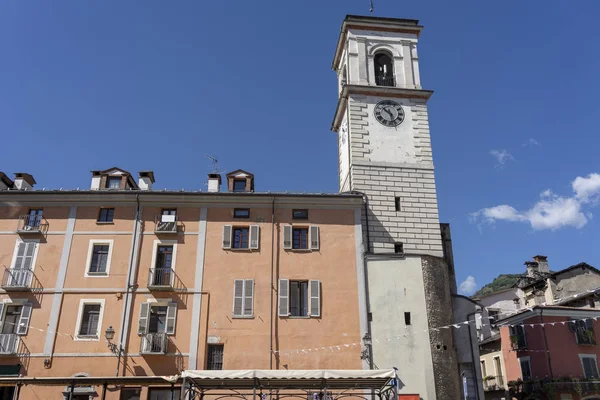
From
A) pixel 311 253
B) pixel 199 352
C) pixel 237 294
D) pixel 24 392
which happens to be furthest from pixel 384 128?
pixel 24 392

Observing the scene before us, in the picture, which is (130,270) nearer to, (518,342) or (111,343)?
(111,343)

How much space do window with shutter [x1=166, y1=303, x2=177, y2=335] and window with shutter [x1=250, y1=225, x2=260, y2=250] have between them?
4.72 metres

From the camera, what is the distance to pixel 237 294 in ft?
84.4

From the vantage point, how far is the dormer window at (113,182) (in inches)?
1121

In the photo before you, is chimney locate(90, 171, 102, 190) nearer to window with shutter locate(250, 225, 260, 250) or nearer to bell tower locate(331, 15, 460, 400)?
window with shutter locate(250, 225, 260, 250)

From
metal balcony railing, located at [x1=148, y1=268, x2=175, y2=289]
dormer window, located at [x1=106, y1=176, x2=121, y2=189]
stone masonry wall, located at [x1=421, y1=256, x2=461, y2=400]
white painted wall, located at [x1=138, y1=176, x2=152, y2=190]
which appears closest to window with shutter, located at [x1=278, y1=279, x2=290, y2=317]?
metal balcony railing, located at [x1=148, y1=268, x2=175, y2=289]

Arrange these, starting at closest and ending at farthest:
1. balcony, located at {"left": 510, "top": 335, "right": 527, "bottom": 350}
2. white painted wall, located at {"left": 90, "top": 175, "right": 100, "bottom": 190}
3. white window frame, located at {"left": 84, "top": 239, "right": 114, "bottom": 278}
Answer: white window frame, located at {"left": 84, "top": 239, "right": 114, "bottom": 278}, white painted wall, located at {"left": 90, "top": 175, "right": 100, "bottom": 190}, balcony, located at {"left": 510, "top": 335, "right": 527, "bottom": 350}

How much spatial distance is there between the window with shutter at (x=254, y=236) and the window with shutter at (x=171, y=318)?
15.5ft

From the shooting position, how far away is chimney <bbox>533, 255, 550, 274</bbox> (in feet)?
158

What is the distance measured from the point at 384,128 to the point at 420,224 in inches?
243

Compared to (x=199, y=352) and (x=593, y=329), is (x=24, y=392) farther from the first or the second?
(x=593, y=329)

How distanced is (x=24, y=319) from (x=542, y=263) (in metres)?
42.1

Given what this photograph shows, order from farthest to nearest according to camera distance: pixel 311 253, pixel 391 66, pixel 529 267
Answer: pixel 529 267, pixel 391 66, pixel 311 253

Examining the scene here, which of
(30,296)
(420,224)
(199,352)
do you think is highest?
(420,224)
